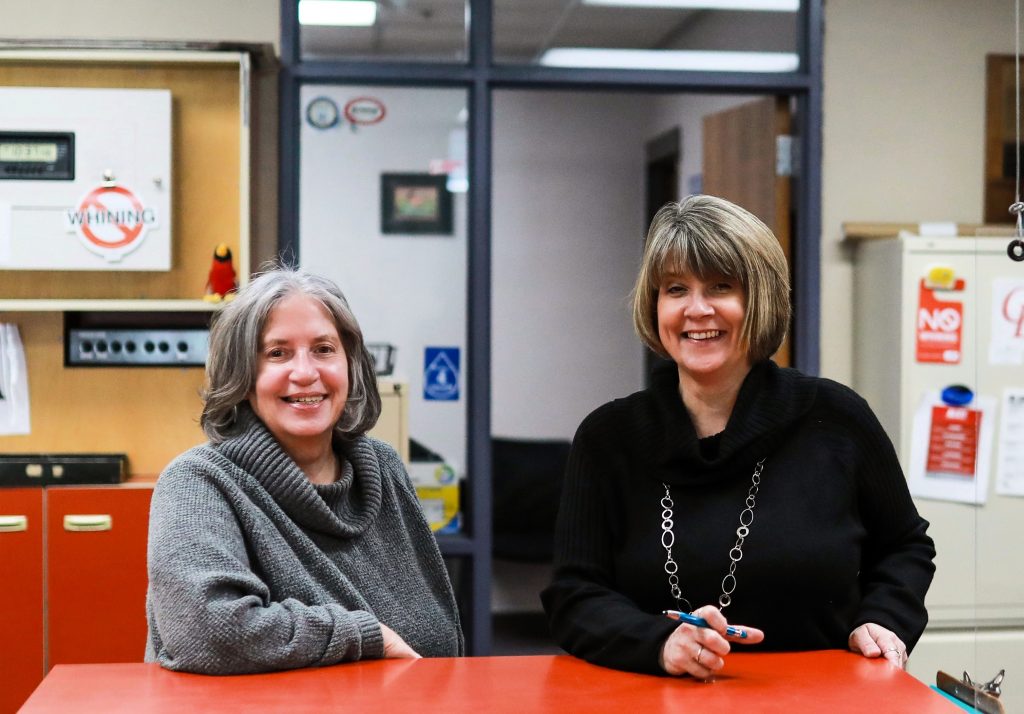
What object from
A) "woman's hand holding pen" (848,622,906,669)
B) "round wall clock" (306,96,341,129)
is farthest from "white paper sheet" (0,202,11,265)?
"woman's hand holding pen" (848,622,906,669)

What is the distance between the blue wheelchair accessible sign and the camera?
3.95m

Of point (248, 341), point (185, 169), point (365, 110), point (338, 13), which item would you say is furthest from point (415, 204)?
point (248, 341)

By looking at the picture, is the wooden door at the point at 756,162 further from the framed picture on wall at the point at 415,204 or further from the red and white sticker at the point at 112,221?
the red and white sticker at the point at 112,221

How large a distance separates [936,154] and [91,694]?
3.41 metres

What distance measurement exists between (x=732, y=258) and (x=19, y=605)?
2.38m

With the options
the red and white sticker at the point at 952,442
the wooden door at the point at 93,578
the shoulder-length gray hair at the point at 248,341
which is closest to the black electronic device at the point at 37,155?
the wooden door at the point at 93,578

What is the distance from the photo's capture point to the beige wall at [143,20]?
11.7 feet

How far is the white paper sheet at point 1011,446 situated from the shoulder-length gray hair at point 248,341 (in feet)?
A: 7.58

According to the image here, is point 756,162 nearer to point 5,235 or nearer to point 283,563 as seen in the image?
point 5,235

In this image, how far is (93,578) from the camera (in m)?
3.17

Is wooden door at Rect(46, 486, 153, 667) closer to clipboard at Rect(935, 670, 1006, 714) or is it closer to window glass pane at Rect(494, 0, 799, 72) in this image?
window glass pane at Rect(494, 0, 799, 72)

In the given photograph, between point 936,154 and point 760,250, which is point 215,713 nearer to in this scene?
point 760,250

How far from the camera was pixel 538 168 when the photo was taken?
623 cm

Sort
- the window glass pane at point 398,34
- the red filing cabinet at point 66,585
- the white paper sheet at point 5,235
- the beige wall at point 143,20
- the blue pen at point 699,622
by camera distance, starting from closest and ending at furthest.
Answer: the blue pen at point 699,622 < the red filing cabinet at point 66,585 < the white paper sheet at point 5,235 < the beige wall at point 143,20 < the window glass pane at point 398,34
